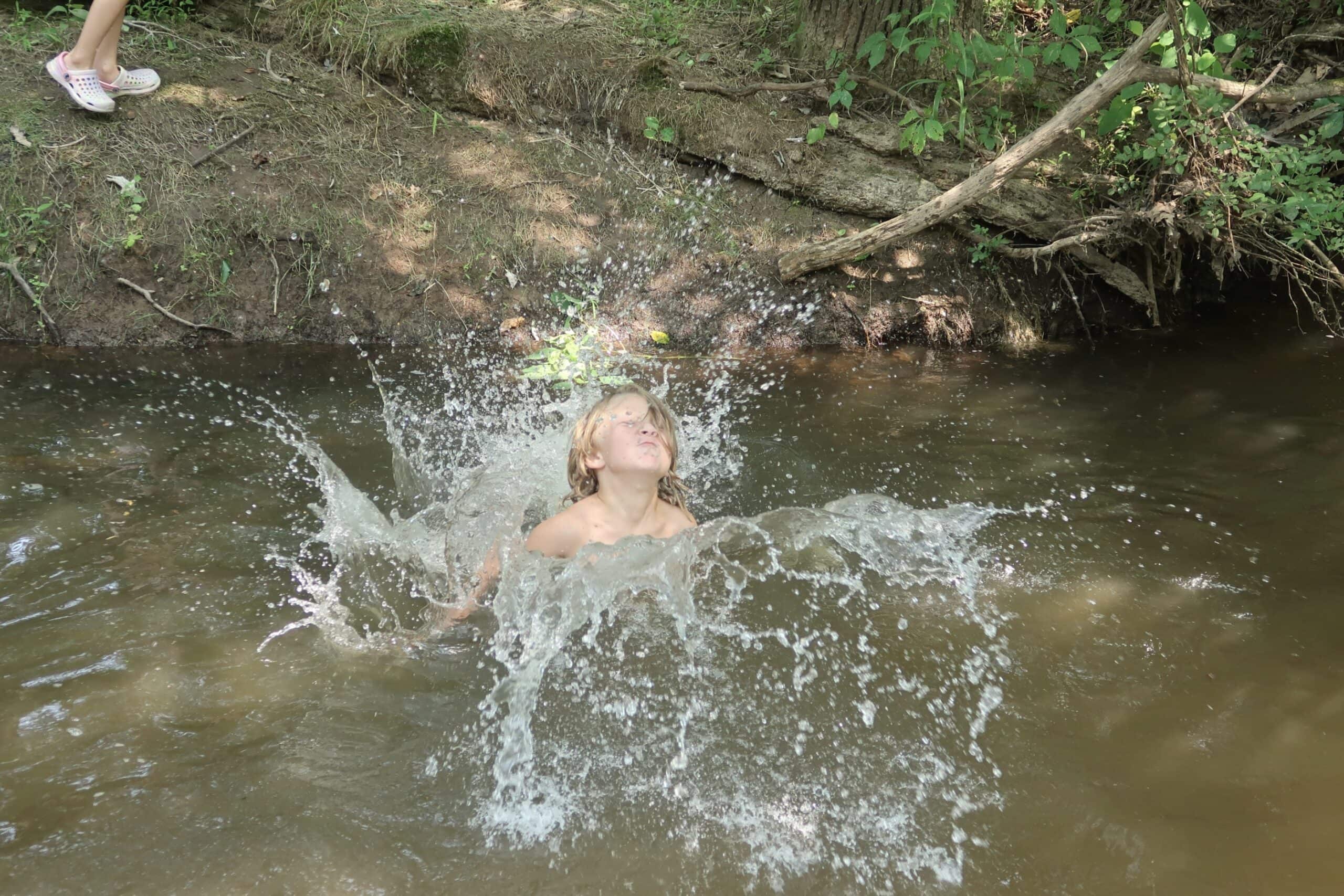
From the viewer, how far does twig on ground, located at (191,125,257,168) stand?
6234mm

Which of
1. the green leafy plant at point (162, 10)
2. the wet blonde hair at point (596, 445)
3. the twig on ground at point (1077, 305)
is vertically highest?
the green leafy plant at point (162, 10)

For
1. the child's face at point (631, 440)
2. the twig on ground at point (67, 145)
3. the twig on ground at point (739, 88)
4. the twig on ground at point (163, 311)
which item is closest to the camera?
the child's face at point (631, 440)

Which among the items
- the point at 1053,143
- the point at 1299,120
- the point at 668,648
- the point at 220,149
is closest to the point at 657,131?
the point at 1053,143

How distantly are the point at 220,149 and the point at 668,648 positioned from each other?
487 centimetres

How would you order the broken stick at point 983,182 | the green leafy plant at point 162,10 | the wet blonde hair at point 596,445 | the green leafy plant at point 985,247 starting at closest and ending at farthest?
1. the wet blonde hair at point 596,445
2. the broken stick at point 983,182
3. the green leafy plant at point 985,247
4. the green leafy plant at point 162,10

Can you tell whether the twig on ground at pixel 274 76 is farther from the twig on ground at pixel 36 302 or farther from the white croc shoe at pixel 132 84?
the twig on ground at pixel 36 302

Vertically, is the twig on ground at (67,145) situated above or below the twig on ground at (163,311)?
above

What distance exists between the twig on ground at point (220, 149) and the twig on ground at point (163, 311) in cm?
94

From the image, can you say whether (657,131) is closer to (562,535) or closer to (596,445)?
(596,445)

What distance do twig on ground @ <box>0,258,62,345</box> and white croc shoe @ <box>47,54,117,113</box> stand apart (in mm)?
1189

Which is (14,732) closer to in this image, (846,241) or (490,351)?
(490,351)

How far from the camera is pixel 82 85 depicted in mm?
6059

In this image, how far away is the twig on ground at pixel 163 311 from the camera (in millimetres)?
5797

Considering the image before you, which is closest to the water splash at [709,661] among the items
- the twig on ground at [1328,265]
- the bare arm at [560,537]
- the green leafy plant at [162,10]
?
the bare arm at [560,537]
